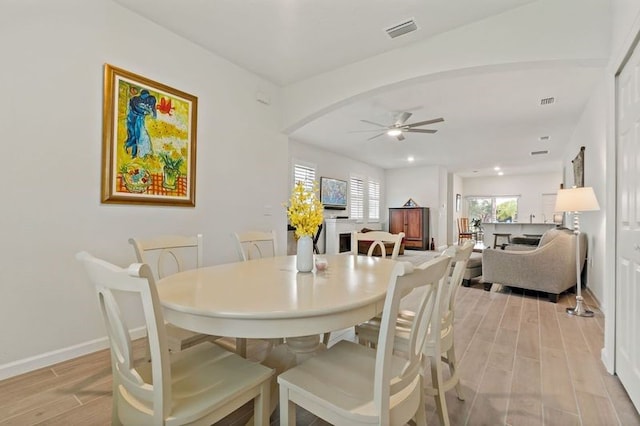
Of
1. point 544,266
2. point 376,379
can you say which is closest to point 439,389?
point 376,379

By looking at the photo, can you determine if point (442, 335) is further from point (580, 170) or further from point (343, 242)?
point (343, 242)

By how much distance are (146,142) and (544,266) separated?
15.6 ft

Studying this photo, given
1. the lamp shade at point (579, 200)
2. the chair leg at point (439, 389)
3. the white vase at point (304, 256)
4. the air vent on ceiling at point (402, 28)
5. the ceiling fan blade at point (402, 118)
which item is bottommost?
the chair leg at point (439, 389)

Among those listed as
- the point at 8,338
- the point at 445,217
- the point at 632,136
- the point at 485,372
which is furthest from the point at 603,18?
the point at 445,217

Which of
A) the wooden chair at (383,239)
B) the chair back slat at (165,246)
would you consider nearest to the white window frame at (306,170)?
the wooden chair at (383,239)

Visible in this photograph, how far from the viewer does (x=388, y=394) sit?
38.6 inches

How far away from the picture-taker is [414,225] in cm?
946

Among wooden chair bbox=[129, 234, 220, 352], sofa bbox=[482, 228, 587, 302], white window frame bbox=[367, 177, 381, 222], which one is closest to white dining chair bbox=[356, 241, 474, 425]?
wooden chair bbox=[129, 234, 220, 352]

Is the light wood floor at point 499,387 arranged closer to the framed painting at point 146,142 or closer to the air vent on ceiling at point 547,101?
the framed painting at point 146,142

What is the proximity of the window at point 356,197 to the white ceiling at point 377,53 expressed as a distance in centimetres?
218

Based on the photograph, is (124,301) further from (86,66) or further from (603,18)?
(603,18)

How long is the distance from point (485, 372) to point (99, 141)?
3.29 m

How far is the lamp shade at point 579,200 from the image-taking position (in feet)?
10.7

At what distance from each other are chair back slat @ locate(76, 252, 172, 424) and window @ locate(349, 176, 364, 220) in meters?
7.67
